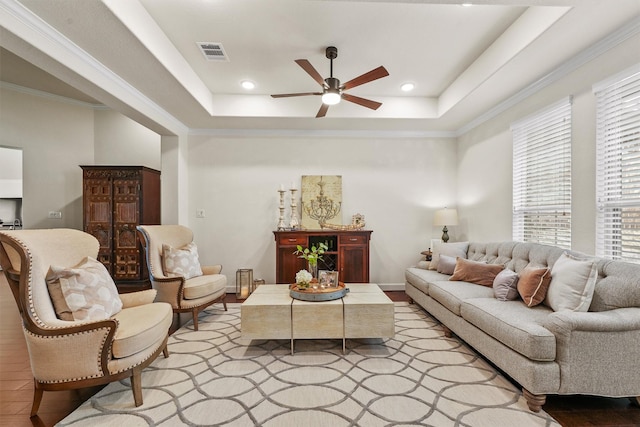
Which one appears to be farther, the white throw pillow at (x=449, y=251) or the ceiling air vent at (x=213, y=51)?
the white throw pillow at (x=449, y=251)

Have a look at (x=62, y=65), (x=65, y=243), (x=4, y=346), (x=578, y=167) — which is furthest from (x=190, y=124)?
(x=578, y=167)

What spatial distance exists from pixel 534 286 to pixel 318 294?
5.80ft

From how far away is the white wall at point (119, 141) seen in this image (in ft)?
18.1

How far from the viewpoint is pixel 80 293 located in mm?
2057

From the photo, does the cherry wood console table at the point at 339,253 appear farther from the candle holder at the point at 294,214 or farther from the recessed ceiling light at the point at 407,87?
the recessed ceiling light at the point at 407,87

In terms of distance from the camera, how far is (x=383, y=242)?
201 inches

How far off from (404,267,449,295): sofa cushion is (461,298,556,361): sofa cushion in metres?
0.86

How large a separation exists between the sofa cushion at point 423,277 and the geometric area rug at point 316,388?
691 millimetres

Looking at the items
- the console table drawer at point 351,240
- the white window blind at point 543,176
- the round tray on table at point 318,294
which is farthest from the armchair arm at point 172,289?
the white window blind at point 543,176

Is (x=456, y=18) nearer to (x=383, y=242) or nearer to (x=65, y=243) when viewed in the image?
(x=383, y=242)

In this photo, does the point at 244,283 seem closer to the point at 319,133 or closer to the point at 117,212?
the point at 117,212

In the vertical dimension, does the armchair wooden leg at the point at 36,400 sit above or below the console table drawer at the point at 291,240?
below

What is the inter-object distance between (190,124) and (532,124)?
4.58 m

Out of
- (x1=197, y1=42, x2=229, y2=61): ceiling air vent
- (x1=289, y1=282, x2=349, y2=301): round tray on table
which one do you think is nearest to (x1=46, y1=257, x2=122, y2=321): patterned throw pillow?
(x1=289, y1=282, x2=349, y2=301): round tray on table
